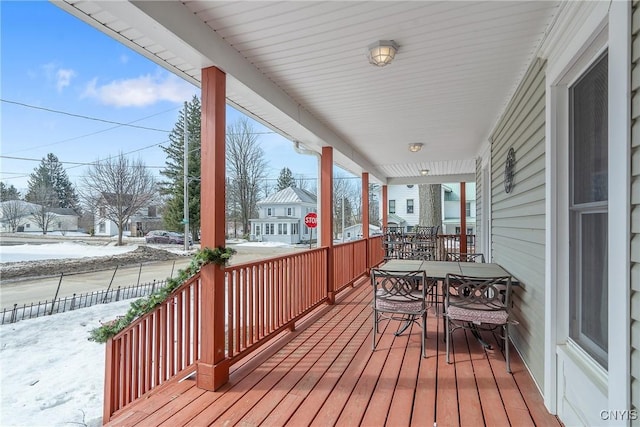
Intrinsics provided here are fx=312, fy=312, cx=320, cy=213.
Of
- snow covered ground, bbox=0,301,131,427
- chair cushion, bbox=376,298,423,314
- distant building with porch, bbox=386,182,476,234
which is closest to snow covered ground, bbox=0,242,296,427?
snow covered ground, bbox=0,301,131,427

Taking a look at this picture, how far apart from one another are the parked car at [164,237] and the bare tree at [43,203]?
561cm

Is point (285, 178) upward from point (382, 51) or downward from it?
upward

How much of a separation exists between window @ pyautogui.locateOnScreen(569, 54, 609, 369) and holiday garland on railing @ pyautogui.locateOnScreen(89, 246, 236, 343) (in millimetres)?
2343

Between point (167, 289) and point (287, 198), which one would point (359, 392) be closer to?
point (167, 289)

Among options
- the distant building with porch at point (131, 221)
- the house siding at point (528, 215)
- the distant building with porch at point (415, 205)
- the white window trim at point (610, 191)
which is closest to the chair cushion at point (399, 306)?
the house siding at point (528, 215)

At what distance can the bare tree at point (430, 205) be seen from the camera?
37.0ft

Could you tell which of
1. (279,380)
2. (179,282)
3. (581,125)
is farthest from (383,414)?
(581,125)

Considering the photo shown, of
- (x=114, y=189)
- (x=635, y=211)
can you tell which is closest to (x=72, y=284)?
(x=114, y=189)

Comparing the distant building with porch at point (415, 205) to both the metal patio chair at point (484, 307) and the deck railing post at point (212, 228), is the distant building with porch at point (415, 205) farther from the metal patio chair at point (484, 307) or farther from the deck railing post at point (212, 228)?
the deck railing post at point (212, 228)

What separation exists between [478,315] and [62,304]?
9.13 metres

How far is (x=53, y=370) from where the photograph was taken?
15.5 ft

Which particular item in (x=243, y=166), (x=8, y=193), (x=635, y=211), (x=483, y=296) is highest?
(x=243, y=166)

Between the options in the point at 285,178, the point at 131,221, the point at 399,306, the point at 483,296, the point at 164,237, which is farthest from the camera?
the point at 285,178

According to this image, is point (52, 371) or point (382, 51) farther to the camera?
point (52, 371)
